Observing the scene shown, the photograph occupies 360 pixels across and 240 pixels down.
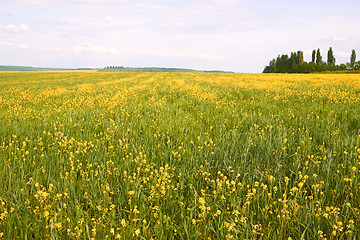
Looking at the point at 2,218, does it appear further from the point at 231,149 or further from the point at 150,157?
the point at 231,149

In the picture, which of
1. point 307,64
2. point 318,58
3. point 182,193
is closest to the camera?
point 182,193

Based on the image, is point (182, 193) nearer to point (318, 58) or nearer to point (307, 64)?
point (307, 64)

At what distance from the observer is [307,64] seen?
79688mm

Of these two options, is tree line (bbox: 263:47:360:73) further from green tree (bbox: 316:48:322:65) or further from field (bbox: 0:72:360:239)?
field (bbox: 0:72:360:239)

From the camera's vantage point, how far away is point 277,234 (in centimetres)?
227

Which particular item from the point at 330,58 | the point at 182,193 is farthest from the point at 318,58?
the point at 182,193

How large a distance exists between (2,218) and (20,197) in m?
0.60

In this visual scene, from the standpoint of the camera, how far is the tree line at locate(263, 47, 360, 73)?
78.4 meters

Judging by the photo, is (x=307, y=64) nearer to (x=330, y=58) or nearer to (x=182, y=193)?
(x=330, y=58)

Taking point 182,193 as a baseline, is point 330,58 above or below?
above

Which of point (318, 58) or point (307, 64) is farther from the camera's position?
point (318, 58)

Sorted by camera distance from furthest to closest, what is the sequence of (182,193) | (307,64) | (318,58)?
1. (318,58)
2. (307,64)
3. (182,193)

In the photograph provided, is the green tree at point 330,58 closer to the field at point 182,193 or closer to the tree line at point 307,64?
the tree line at point 307,64

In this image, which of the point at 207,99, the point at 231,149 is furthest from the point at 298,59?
the point at 231,149
